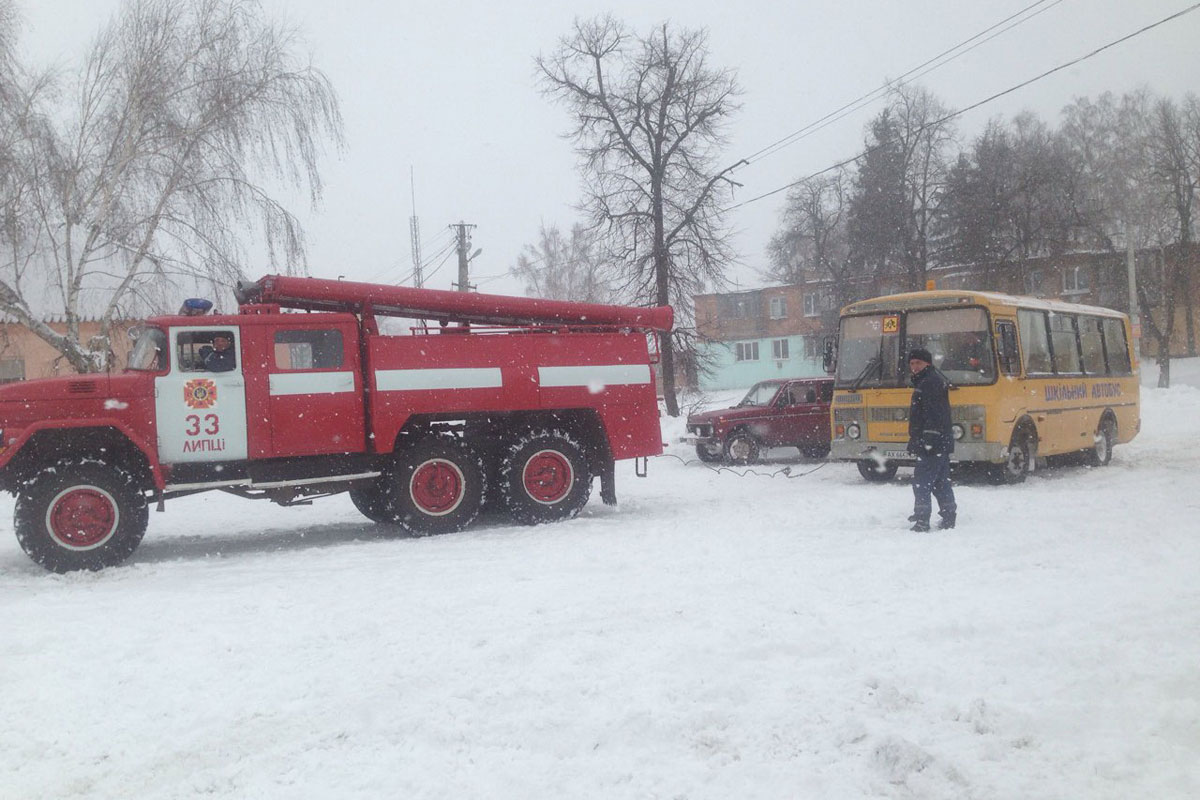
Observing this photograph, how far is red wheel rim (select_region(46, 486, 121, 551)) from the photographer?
910cm

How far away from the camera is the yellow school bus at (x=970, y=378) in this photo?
44.1 feet

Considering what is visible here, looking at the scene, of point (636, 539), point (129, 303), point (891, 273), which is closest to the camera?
point (636, 539)

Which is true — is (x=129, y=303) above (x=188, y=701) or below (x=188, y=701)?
above

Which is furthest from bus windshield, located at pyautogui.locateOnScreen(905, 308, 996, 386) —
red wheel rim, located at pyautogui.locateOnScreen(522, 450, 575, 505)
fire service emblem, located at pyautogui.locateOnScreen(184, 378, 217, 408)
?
fire service emblem, located at pyautogui.locateOnScreen(184, 378, 217, 408)

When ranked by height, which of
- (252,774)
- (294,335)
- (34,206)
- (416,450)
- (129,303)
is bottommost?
(252,774)

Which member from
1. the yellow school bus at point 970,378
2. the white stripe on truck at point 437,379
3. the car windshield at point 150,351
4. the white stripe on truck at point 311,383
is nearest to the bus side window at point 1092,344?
the yellow school bus at point 970,378

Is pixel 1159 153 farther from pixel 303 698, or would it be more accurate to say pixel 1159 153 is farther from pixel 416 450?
pixel 303 698

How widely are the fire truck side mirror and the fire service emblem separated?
8877 millimetres

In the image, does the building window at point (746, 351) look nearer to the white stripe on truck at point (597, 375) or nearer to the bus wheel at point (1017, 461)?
the bus wheel at point (1017, 461)

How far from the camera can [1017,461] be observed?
46.2 feet

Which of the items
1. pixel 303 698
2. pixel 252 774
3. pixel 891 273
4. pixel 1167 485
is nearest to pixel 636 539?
pixel 303 698

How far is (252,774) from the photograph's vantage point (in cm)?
432

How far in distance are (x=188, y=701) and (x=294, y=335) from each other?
18.9ft

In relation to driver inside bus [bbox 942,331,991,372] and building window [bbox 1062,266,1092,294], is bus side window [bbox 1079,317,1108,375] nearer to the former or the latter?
driver inside bus [bbox 942,331,991,372]
